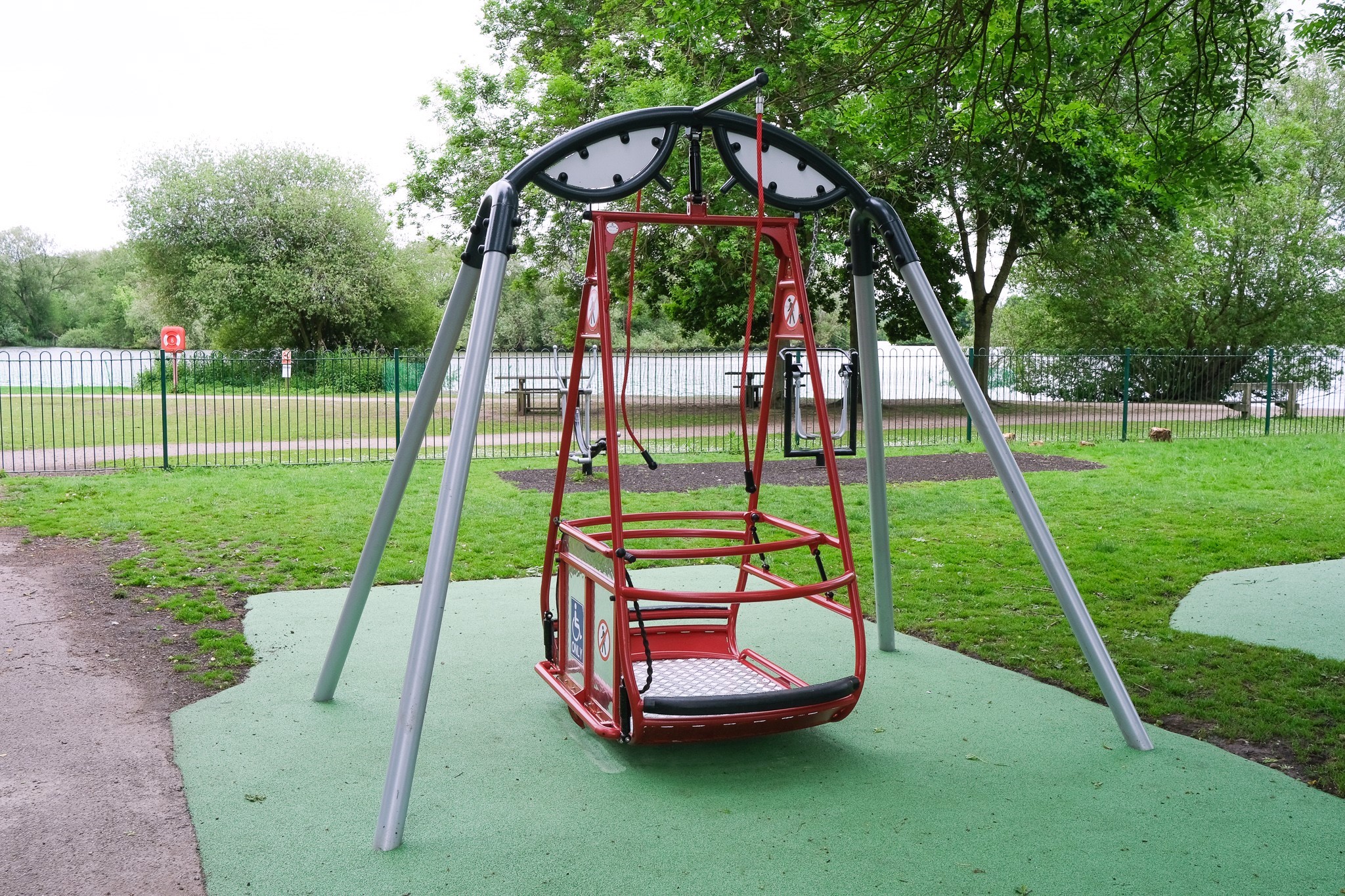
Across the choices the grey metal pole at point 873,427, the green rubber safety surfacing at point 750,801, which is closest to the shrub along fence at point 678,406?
the grey metal pole at point 873,427

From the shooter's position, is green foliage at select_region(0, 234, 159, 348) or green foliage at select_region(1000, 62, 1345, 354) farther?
green foliage at select_region(0, 234, 159, 348)

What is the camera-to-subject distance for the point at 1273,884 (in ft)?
8.80

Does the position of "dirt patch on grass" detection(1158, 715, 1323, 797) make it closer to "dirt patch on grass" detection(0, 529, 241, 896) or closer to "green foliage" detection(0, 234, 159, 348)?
"dirt patch on grass" detection(0, 529, 241, 896)

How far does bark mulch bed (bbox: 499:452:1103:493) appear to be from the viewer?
11180 mm

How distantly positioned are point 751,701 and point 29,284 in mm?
59509

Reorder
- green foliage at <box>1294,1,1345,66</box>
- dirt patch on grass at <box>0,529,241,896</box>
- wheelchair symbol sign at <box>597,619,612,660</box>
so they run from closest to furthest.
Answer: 1. dirt patch on grass at <box>0,529,241,896</box>
2. wheelchair symbol sign at <box>597,619,612,660</box>
3. green foliage at <box>1294,1,1345,66</box>

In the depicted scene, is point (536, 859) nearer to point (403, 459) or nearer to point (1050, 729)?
point (403, 459)

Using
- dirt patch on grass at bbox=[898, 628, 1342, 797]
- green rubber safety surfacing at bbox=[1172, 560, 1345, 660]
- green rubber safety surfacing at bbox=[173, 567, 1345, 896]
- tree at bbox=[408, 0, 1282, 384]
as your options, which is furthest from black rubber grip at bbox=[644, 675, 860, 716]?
tree at bbox=[408, 0, 1282, 384]

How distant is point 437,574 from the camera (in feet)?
9.99

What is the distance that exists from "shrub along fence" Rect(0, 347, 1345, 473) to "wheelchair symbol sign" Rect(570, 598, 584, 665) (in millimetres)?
10197

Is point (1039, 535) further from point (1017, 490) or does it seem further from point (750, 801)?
point (750, 801)

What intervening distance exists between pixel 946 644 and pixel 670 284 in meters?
17.5

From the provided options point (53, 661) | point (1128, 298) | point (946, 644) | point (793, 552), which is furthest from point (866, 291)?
point (1128, 298)

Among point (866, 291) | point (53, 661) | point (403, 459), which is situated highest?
point (866, 291)
